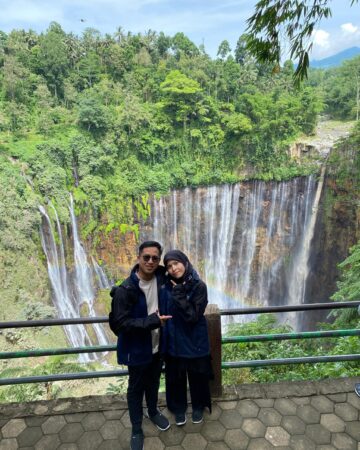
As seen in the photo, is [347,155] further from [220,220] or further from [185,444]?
[185,444]

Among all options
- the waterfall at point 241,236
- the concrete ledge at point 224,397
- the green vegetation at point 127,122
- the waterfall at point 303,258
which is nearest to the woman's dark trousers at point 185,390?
the concrete ledge at point 224,397

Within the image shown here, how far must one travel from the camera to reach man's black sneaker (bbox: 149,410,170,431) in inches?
95.5

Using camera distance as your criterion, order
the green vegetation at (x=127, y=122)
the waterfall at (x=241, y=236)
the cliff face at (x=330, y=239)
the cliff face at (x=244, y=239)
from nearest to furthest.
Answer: the cliff face at (x=330, y=239), the green vegetation at (x=127, y=122), the cliff face at (x=244, y=239), the waterfall at (x=241, y=236)

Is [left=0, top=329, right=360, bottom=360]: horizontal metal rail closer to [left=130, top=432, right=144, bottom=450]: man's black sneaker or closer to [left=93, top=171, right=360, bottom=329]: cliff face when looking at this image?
[left=130, top=432, right=144, bottom=450]: man's black sneaker

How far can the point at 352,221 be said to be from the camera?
58.6 feet

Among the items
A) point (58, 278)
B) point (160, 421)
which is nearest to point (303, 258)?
point (58, 278)

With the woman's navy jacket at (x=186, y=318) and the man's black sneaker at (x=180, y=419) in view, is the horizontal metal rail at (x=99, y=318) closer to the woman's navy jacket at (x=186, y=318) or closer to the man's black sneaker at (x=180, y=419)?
the woman's navy jacket at (x=186, y=318)

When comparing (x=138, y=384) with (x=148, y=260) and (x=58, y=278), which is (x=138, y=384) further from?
(x=58, y=278)

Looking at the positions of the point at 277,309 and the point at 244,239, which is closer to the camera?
the point at 277,309

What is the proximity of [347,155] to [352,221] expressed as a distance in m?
3.46

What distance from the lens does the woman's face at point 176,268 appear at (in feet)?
7.30

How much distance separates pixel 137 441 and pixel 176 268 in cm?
116

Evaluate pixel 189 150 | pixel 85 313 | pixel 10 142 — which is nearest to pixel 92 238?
pixel 85 313

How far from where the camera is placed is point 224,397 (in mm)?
2705
